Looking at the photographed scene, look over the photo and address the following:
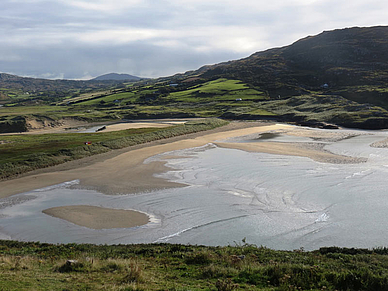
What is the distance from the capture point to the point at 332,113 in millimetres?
82312

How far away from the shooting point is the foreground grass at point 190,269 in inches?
387

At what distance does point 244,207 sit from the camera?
22562 millimetres

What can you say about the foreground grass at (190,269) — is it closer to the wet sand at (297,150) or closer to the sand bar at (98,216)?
the sand bar at (98,216)

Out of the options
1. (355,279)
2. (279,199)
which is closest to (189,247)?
(355,279)

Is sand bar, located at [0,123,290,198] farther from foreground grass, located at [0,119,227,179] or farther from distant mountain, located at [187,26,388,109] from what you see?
distant mountain, located at [187,26,388,109]

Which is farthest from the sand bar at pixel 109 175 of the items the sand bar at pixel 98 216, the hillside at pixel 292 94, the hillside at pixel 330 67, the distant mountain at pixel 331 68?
the hillside at pixel 330 67

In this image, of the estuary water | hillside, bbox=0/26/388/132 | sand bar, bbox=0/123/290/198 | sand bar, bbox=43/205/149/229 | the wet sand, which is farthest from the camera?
hillside, bbox=0/26/388/132

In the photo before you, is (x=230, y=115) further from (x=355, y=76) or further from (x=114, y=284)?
(x=114, y=284)

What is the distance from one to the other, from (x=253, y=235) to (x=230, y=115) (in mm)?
78595

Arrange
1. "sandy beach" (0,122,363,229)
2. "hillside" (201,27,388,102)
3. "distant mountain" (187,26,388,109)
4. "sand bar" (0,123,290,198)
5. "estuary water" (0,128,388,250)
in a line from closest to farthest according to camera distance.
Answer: "estuary water" (0,128,388,250) < "sandy beach" (0,122,363,229) < "sand bar" (0,123,290,198) < "distant mountain" (187,26,388,109) < "hillside" (201,27,388,102)

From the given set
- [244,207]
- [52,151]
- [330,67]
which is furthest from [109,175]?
[330,67]

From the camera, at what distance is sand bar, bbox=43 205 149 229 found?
66.6 feet

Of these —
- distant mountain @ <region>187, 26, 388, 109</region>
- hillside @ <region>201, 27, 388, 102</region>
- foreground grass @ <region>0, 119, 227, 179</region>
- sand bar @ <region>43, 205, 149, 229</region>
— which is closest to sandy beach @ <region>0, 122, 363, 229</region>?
sand bar @ <region>43, 205, 149, 229</region>

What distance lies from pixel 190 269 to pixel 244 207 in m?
11.2
